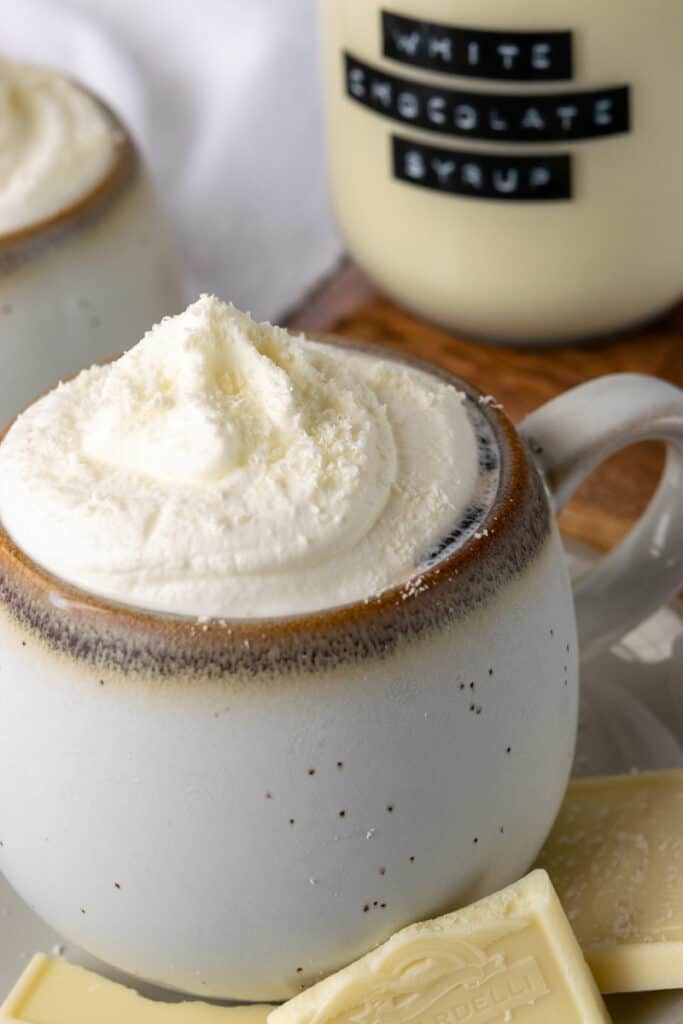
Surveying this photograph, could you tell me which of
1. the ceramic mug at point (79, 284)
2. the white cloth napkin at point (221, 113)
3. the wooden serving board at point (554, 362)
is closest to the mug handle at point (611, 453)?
the wooden serving board at point (554, 362)

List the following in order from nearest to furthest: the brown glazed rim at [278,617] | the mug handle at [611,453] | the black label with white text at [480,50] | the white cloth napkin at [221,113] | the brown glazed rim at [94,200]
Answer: the brown glazed rim at [278,617] < the mug handle at [611,453] < the brown glazed rim at [94,200] < the black label with white text at [480,50] < the white cloth napkin at [221,113]

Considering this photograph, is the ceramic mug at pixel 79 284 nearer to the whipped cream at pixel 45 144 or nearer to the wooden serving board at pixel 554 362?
Result: the whipped cream at pixel 45 144

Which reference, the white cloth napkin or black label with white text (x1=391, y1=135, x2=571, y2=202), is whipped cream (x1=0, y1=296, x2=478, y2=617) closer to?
black label with white text (x1=391, y1=135, x2=571, y2=202)

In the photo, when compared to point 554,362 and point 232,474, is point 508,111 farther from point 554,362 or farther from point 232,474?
point 232,474

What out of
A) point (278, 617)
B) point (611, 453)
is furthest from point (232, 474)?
point (611, 453)

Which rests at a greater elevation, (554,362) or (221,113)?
(221,113)

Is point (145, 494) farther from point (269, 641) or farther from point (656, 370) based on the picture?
point (656, 370)

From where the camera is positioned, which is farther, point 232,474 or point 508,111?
point 508,111
